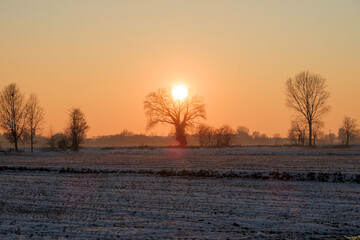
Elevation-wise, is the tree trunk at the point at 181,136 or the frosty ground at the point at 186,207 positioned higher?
the tree trunk at the point at 181,136

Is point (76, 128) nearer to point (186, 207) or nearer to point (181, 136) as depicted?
point (181, 136)

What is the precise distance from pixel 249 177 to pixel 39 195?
46.3 feet

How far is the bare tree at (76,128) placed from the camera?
7174cm

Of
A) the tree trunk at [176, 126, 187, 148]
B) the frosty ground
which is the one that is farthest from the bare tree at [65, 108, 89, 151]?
the frosty ground

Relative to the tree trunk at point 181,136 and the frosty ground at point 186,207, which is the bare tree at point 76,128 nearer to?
the tree trunk at point 181,136

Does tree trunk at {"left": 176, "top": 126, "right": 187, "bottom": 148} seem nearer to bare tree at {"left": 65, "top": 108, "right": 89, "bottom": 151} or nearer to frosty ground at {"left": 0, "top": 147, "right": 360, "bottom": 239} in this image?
bare tree at {"left": 65, "top": 108, "right": 89, "bottom": 151}

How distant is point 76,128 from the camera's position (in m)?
74.6

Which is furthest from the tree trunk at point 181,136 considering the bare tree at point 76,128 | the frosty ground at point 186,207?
the frosty ground at point 186,207

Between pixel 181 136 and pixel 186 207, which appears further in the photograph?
pixel 181 136

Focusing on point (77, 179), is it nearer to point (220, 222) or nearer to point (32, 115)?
point (220, 222)

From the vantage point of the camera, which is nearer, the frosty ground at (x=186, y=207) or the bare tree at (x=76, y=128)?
the frosty ground at (x=186, y=207)

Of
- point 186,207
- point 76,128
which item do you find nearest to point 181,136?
point 76,128

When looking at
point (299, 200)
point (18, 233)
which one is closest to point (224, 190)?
point (299, 200)

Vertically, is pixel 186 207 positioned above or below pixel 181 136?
below
